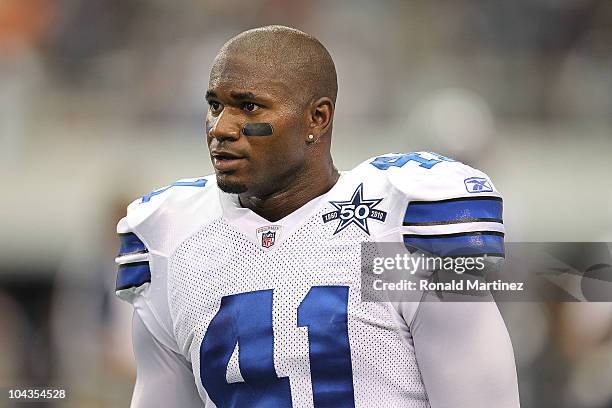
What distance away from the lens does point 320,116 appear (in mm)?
2322

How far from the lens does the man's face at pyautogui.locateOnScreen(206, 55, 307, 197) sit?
7.29 ft

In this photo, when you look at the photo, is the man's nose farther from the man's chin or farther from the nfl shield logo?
the nfl shield logo

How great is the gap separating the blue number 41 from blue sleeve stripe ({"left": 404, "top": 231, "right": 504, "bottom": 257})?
0.61ft

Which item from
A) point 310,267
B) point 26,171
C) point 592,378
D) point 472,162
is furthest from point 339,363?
point 26,171

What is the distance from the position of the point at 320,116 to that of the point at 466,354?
0.57 metres

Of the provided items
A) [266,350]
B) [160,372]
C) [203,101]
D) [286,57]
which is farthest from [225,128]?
[203,101]

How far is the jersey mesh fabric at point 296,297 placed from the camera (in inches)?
84.2

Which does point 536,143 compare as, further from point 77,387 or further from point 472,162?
point 77,387

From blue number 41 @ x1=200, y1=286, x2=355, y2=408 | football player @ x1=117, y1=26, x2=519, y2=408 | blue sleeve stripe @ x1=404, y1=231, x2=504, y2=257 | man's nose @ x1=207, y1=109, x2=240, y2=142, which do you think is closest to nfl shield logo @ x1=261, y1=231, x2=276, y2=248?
football player @ x1=117, y1=26, x2=519, y2=408

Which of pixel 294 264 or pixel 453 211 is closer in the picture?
pixel 453 211

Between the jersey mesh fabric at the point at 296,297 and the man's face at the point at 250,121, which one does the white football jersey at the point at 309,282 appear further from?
the man's face at the point at 250,121

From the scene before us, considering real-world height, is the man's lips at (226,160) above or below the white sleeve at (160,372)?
above

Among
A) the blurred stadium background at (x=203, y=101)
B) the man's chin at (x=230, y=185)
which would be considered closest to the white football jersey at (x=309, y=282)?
the man's chin at (x=230, y=185)

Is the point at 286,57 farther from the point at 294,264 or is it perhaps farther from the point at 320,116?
the point at 294,264
